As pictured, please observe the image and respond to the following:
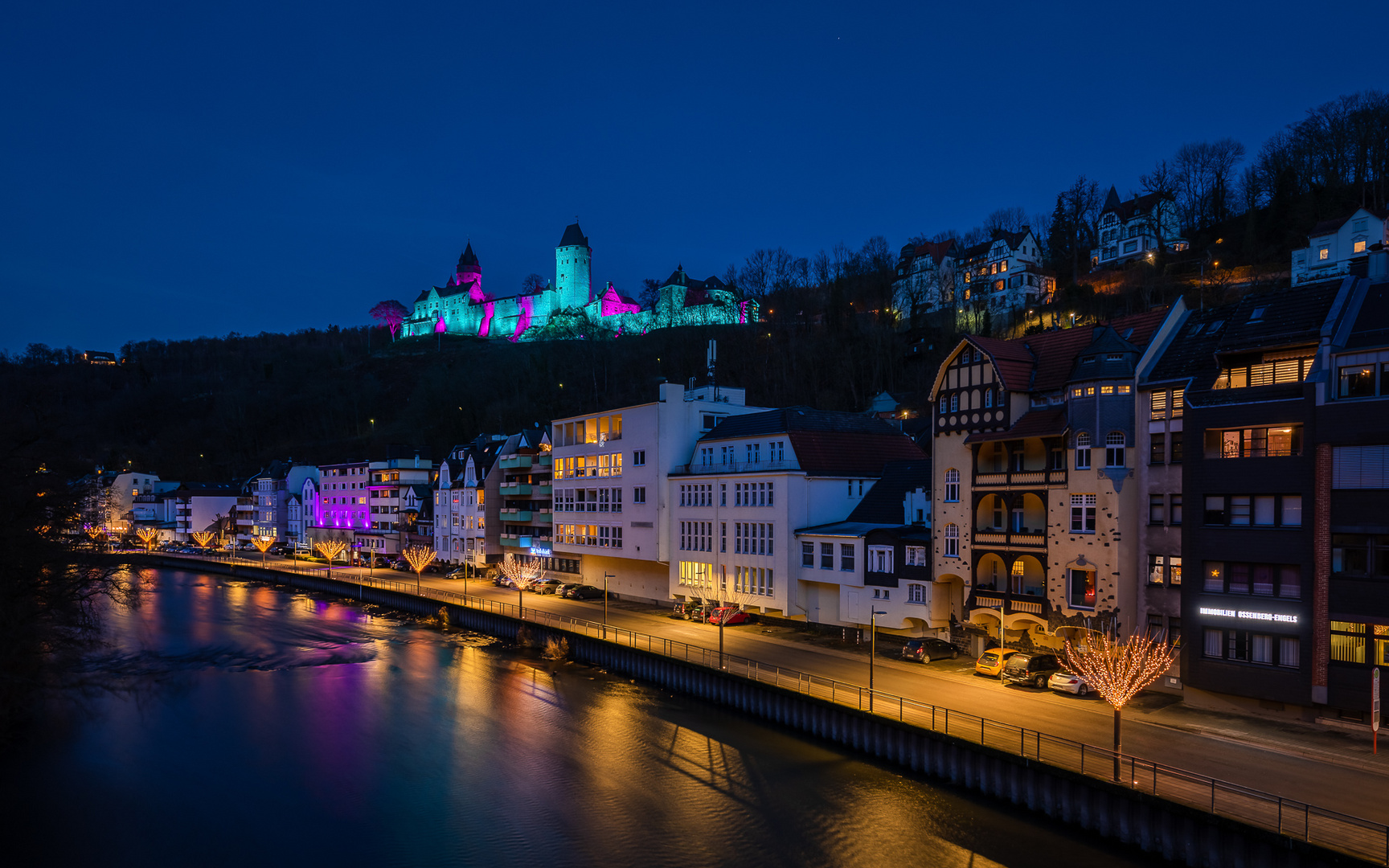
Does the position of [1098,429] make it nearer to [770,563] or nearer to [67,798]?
[770,563]

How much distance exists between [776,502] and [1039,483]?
58.3 ft

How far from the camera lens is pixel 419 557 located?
89.5m

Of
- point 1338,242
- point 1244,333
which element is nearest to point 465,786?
point 1244,333

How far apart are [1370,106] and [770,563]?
8557cm

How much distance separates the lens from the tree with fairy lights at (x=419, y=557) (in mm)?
87312

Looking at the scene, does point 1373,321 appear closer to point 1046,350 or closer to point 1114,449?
point 1114,449

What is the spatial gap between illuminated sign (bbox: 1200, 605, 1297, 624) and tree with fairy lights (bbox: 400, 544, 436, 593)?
6871cm

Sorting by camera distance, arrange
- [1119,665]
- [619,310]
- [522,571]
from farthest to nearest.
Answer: [619,310], [522,571], [1119,665]

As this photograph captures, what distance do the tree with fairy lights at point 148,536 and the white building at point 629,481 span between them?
92697 millimetres

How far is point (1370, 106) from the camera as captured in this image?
89250 mm

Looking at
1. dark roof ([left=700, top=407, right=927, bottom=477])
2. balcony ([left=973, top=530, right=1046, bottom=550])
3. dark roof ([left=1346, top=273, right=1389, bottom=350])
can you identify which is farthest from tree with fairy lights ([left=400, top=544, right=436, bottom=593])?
dark roof ([left=1346, top=273, right=1389, bottom=350])

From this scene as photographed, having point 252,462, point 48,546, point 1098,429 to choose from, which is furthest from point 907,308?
point 252,462

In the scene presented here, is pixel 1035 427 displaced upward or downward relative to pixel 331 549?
upward

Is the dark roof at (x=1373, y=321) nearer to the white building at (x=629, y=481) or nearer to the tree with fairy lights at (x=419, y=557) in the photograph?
the white building at (x=629, y=481)
